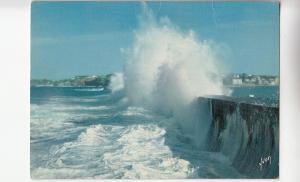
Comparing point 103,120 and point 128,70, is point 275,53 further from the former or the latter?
point 103,120

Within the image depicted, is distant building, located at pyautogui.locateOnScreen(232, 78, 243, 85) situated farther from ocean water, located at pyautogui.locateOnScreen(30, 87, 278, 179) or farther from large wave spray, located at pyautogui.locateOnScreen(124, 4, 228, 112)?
ocean water, located at pyautogui.locateOnScreen(30, 87, 278, 179)

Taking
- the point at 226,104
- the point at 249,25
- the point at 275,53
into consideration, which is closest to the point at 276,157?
the point at 226,104

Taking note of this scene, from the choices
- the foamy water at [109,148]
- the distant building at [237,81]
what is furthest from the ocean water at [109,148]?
the distant building at [237,81]

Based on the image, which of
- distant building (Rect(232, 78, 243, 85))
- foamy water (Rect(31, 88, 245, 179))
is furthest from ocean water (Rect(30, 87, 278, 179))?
distant building (Rect(232, 78, 243, 85))

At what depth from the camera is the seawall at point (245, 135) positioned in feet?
3.98

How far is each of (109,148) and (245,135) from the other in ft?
1.72

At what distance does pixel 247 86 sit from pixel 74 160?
72 centimetres

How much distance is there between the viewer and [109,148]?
1.21 metres

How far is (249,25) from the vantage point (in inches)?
48.1

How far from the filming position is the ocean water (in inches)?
47.7

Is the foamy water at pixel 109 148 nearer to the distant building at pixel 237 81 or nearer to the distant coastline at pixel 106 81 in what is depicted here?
the distant coastline at pixel 106 81

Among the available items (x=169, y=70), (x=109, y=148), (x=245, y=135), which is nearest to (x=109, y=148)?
(x=109, y=148)

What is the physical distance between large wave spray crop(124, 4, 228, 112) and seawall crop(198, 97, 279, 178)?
79mm

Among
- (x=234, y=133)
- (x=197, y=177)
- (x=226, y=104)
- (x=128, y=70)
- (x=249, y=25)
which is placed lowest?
(x=197, y=177)
